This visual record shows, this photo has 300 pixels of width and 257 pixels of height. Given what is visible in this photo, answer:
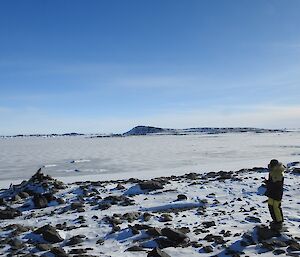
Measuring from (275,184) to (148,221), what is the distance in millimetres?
3709

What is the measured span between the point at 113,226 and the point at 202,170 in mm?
16674

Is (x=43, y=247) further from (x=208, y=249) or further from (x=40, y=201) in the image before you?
(x=40, y=201)

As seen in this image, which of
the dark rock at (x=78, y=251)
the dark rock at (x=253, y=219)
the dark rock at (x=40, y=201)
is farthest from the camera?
the dark rock at (x=40, y=201)

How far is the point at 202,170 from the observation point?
86.8ft

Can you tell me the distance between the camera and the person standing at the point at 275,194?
928cm

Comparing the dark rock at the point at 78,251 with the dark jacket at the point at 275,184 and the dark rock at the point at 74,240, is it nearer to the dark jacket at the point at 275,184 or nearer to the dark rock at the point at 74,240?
the dark rock at the point at 74,240

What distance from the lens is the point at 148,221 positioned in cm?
1095

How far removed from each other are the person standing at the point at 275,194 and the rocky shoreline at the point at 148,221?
28 cm

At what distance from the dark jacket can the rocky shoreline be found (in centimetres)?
82

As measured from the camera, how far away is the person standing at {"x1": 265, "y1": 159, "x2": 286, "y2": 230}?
928cm

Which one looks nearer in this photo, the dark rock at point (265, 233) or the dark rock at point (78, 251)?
the dark rock at point (78, 251)

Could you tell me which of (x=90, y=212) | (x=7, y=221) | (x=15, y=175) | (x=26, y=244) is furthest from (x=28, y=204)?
(x=15, y=175)

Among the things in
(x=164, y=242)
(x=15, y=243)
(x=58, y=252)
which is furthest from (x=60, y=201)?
(x=164, y=242)

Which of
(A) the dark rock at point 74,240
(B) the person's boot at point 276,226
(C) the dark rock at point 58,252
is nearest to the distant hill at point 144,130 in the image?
(A) the dark rock at point 74,240
